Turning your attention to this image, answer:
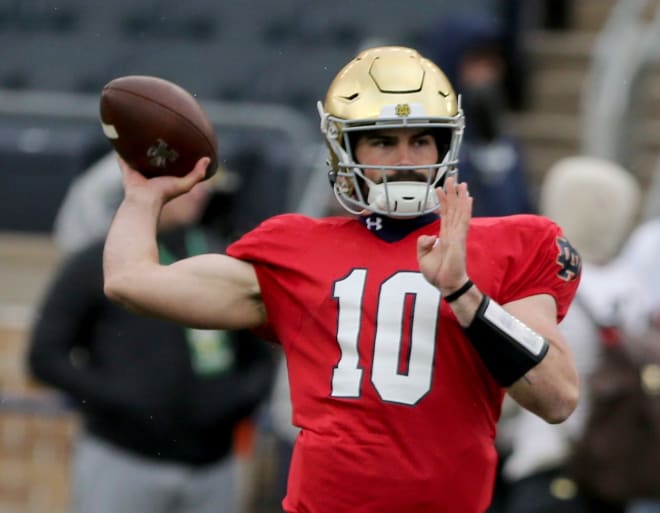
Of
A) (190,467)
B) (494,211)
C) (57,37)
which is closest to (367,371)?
(190,467)

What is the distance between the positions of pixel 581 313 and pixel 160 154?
1944mm

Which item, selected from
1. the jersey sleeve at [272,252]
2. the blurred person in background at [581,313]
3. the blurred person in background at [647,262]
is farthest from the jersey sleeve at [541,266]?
the blurred person in background at [647,262]

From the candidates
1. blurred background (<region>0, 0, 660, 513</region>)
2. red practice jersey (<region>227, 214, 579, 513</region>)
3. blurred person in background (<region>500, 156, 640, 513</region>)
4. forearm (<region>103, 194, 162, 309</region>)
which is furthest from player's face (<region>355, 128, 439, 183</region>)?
blurred background (<region>0, 0, 660, 513</region>)

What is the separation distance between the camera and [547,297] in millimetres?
3176

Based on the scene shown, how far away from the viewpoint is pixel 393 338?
311cm

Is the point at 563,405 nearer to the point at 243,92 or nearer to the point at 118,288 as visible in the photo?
the point at 118,288

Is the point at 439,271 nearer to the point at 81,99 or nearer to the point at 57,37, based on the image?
the point at 81,99

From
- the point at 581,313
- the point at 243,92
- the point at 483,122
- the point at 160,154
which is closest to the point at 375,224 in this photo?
the point at 160,154

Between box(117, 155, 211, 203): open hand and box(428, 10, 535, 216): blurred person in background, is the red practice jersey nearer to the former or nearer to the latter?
box(117, 155, 211, 203): open hand

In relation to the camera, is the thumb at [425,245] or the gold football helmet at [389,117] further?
the gold football helmet at [389,117]

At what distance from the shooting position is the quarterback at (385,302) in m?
3.09

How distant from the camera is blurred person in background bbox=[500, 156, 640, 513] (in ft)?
16.0

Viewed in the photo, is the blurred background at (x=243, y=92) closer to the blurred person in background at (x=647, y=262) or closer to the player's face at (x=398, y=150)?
the blurred person in background at (x=647, y=262)

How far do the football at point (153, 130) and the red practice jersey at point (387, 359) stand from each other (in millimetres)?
252
